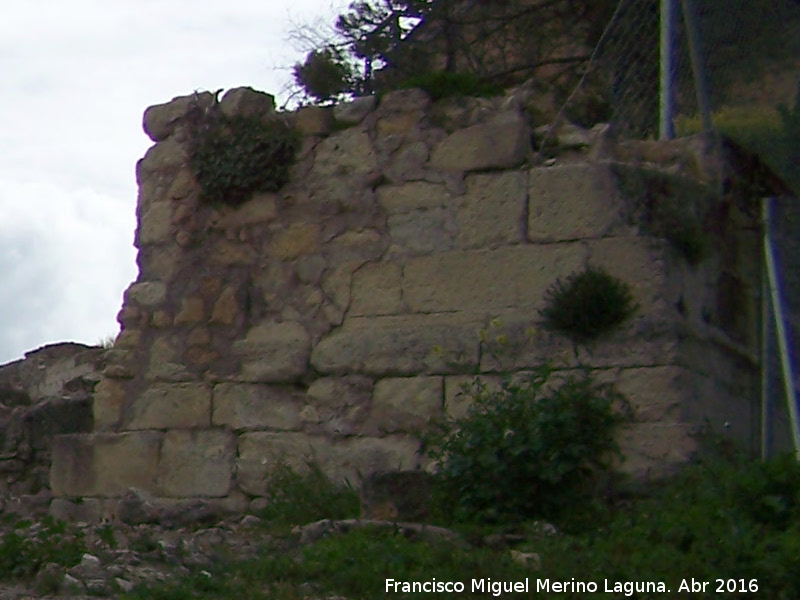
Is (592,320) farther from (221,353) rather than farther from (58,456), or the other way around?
(58,456)

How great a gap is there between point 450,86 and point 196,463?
2.43 m

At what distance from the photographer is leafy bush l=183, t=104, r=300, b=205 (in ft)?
23.0

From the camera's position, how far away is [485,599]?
4.23 metres

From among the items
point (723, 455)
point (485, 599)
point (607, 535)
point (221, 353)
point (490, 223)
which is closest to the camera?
point (485, 599)

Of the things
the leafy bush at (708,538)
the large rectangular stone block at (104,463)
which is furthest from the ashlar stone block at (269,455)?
the leafy bush at (708,538)

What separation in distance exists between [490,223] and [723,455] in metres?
1.61

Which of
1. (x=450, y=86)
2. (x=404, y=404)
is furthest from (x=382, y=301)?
(x=450, y=86)

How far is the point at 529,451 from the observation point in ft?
17.9

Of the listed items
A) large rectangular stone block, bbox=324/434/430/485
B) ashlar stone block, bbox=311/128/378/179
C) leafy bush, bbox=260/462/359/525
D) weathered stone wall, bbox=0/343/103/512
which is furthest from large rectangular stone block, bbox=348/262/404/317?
weathered stone wall, bbox=0/343/103/512

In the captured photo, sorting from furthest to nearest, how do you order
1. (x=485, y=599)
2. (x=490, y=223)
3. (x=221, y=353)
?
1. (x=221, y=353)
2. (x=490, y=223)
3. (x=485, y=599)

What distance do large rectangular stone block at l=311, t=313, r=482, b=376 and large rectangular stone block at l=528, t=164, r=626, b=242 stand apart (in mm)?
581

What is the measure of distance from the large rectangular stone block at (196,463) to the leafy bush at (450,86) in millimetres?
2115

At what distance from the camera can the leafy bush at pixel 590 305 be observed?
6.04 meters

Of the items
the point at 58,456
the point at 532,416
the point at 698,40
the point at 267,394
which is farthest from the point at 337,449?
the point at 698,40
